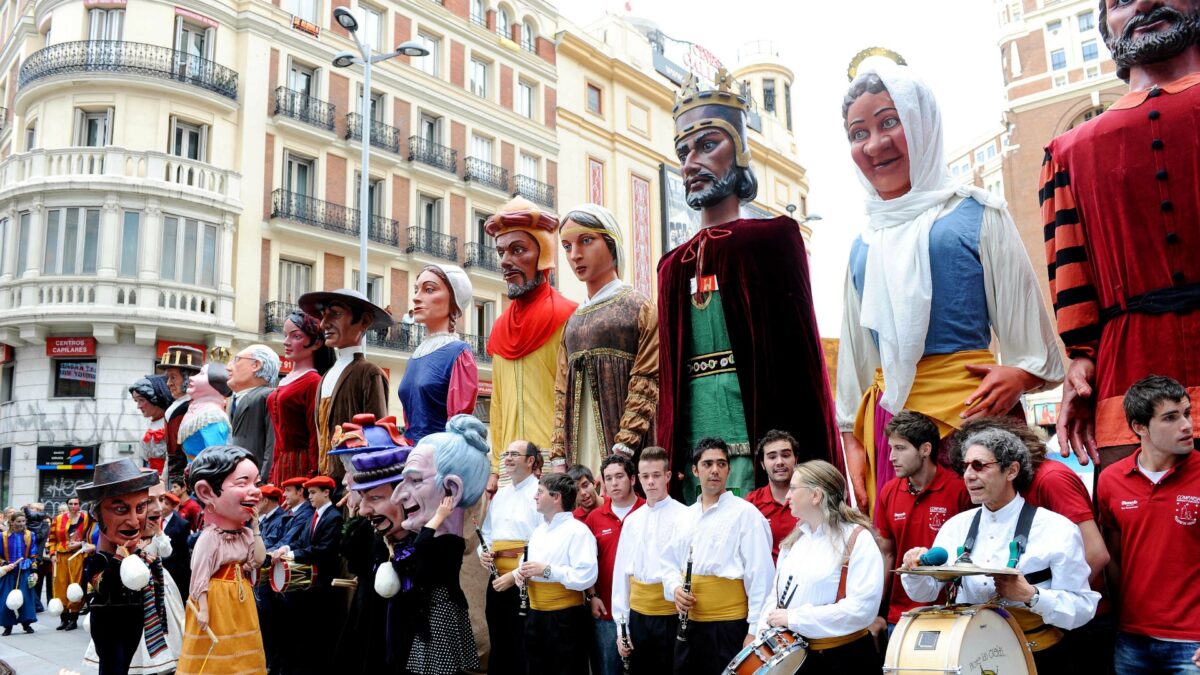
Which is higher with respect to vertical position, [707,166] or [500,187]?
[500,187]

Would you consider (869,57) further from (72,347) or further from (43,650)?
(72,347)

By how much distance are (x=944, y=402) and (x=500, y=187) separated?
23564 mm

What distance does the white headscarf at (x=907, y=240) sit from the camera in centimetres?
356

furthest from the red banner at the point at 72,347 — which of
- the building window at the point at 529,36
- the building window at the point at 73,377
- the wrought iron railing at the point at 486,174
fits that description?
the building window at the point at 529,36

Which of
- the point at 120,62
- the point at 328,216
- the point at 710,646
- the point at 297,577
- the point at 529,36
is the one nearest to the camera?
the point at 710,646

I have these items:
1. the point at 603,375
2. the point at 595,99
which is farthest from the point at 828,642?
the point at 595,99

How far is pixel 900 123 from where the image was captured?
3.74 meters

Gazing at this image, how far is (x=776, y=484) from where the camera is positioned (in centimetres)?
402

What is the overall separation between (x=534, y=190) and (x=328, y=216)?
6962mm

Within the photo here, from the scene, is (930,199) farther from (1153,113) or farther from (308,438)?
(308,438)

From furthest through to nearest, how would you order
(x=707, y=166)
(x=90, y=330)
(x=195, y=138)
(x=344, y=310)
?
(x=195, y=138), (x=90, y=330), (x=344, y=310), (x=707, y=166)

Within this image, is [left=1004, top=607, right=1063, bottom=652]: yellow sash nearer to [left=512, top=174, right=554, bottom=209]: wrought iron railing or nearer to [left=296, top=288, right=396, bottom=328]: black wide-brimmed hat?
[left=296, top=288, right=396, bottom=328]: black wide-brimmed hat

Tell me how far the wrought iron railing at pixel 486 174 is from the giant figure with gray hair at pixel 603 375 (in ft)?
69.3

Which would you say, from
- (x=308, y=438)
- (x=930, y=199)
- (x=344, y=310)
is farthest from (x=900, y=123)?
(x=308, y=438)
